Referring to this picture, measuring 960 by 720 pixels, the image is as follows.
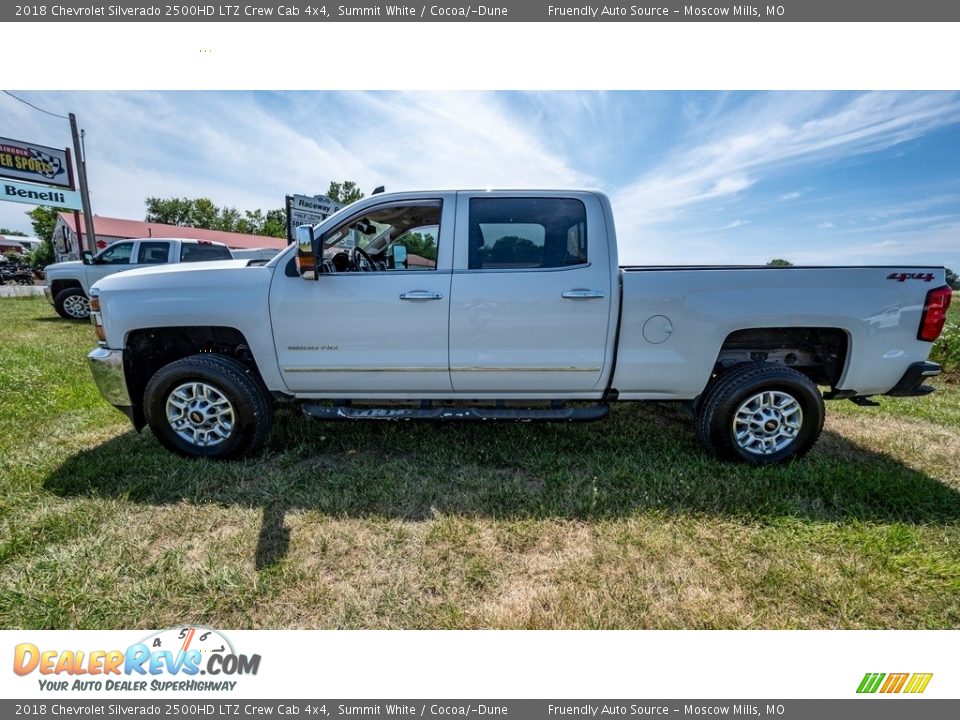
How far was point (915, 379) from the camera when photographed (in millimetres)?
2904

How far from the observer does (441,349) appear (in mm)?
3014

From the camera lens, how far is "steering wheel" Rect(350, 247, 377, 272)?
3.39 m

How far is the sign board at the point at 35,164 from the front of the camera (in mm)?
15852

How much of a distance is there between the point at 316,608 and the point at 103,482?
202 cm

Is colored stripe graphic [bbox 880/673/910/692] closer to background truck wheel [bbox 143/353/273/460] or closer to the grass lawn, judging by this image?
the grass lawn

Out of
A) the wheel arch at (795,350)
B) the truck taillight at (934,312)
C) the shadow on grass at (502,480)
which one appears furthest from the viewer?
the wheel arch at (795,350)

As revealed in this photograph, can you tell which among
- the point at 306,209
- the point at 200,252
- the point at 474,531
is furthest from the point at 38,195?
the point at 474,531

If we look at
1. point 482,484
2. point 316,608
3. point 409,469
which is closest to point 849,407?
point 482,484

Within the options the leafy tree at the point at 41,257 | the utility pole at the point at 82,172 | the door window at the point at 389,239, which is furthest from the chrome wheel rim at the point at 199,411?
the leafy tree at the point at 41,257

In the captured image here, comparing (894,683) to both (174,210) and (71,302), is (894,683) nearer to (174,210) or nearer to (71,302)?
(71,302)

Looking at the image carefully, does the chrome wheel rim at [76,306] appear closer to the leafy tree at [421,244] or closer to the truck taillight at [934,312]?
the leafy tree at [421,244]

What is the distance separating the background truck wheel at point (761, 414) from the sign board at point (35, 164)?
22.3 metres

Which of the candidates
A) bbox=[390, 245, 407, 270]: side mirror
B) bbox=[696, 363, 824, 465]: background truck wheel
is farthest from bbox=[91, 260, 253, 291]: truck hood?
bbox=[696, 363, 824, 465]: background truck wheel

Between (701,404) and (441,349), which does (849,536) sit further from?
(441,349)
